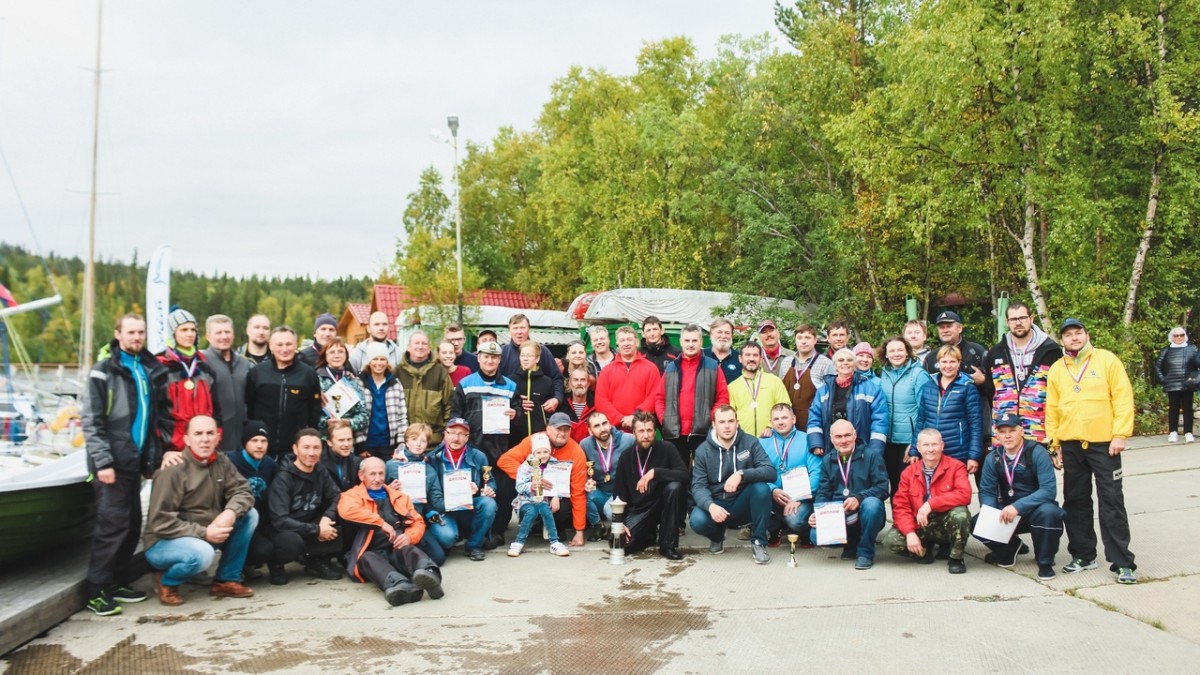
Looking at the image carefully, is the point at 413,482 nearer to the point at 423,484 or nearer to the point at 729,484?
the point at 423,484

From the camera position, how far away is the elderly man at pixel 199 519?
546 centimetres

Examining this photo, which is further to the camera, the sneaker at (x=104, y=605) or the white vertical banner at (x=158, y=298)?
the white vertical banner at (x=158, y=298)

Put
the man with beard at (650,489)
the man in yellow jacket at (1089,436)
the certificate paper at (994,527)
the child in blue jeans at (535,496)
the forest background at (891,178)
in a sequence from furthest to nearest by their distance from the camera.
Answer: the forest background at (891,178) → the child in blue jeans at (535,496) → the man with beard at (650,489) → the certificate paper at (994,527) → the man in yellow jacket at (1089,436)

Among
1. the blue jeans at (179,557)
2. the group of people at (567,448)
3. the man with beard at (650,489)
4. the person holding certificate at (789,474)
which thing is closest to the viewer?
the blue jeans at (179,557)

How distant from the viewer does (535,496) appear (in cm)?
712

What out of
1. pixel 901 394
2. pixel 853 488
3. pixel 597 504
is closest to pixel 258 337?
pixel 597 504

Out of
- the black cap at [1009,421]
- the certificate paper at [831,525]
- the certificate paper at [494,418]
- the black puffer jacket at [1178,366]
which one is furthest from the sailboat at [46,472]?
the black puffer jacket at [1178,366]

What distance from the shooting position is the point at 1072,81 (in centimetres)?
1466

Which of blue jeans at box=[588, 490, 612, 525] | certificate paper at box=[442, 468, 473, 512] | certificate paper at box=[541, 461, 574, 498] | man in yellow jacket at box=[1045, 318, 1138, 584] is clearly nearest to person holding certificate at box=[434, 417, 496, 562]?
certificate paper at box=[442, 468, 473, 512]

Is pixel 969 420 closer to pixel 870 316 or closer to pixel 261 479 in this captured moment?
pixel 261 479

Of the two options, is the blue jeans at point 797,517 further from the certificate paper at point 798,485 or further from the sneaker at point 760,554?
the sneaker at point 760,554

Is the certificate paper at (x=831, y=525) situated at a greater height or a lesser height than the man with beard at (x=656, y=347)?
lesser

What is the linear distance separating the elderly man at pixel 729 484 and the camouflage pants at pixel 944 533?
0.95m

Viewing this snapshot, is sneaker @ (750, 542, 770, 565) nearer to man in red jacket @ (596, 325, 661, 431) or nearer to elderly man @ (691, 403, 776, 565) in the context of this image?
elderly man @ (691, 403, 776, 565)
